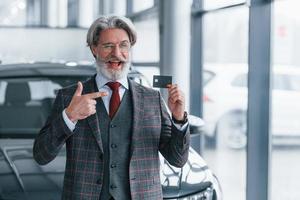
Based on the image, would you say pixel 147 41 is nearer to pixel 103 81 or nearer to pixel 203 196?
pixel 203 196

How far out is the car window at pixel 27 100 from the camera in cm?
358

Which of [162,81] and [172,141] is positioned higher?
[162,81]

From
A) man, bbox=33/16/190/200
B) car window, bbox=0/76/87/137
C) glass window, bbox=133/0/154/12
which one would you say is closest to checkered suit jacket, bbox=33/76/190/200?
man, bbox=33/16/190/200

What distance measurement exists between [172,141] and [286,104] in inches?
93.8

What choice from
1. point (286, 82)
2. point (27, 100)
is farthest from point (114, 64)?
point (286, 82)

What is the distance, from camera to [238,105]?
18.9 feet

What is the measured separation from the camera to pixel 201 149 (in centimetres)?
577

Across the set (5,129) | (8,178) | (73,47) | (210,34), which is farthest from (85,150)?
(73,47)

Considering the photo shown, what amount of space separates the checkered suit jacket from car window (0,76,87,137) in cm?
173

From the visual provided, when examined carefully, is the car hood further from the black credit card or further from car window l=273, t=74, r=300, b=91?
car window l=273, t=74, r=300, b=91

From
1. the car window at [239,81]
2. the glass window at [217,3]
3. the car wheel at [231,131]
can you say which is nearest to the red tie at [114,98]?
the glass window at [217,3]

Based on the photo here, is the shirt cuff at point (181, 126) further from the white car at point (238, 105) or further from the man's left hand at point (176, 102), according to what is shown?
the white car at point (238, 105)

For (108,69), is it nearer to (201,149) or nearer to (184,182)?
(184,182)

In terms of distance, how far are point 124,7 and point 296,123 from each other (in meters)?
5.06
